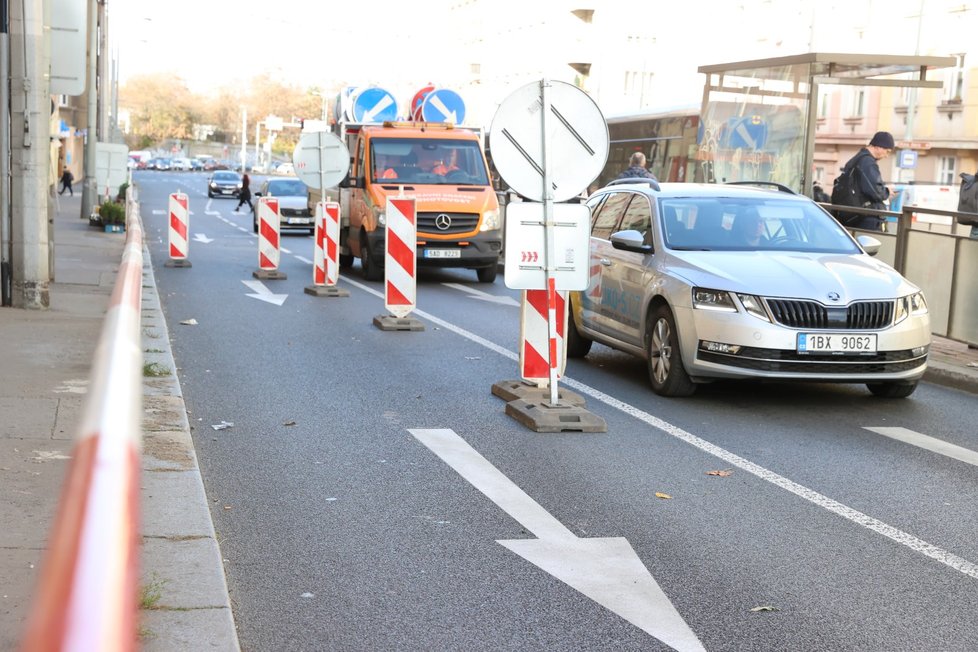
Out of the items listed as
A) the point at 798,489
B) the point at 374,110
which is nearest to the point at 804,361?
the point at 798,489

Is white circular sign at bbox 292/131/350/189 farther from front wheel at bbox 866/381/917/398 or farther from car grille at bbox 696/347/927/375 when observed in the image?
car grille at bbox 696/347/927/375

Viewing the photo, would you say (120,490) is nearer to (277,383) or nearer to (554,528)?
(554,528)

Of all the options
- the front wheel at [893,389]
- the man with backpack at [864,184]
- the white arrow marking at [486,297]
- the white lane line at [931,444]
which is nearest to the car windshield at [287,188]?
the white arrow marking at [486,297]

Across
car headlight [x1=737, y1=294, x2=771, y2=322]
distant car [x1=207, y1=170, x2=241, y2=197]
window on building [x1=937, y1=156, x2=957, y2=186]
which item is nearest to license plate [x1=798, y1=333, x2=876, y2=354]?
car headlight [x1=737, y1=294, x2=771, y2=322]

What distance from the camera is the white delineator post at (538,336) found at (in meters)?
9.35

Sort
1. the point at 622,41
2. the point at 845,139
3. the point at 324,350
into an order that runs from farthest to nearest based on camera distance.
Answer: the point at 622,41 → the point at 845,139 → the point at 324,350

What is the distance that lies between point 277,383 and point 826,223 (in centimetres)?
460

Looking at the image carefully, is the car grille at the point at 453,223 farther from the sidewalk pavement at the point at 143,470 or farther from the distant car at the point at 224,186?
the distant car at the point at 224,186

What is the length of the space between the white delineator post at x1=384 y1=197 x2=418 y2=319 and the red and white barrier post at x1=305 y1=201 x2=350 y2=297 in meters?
4.05

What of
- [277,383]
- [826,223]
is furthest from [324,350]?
[826,223]

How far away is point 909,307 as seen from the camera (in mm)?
9828

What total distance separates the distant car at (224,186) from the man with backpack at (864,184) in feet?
191

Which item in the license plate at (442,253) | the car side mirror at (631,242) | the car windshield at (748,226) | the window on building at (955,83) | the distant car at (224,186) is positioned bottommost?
the distant car at (224,186)

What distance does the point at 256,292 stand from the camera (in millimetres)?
18516
